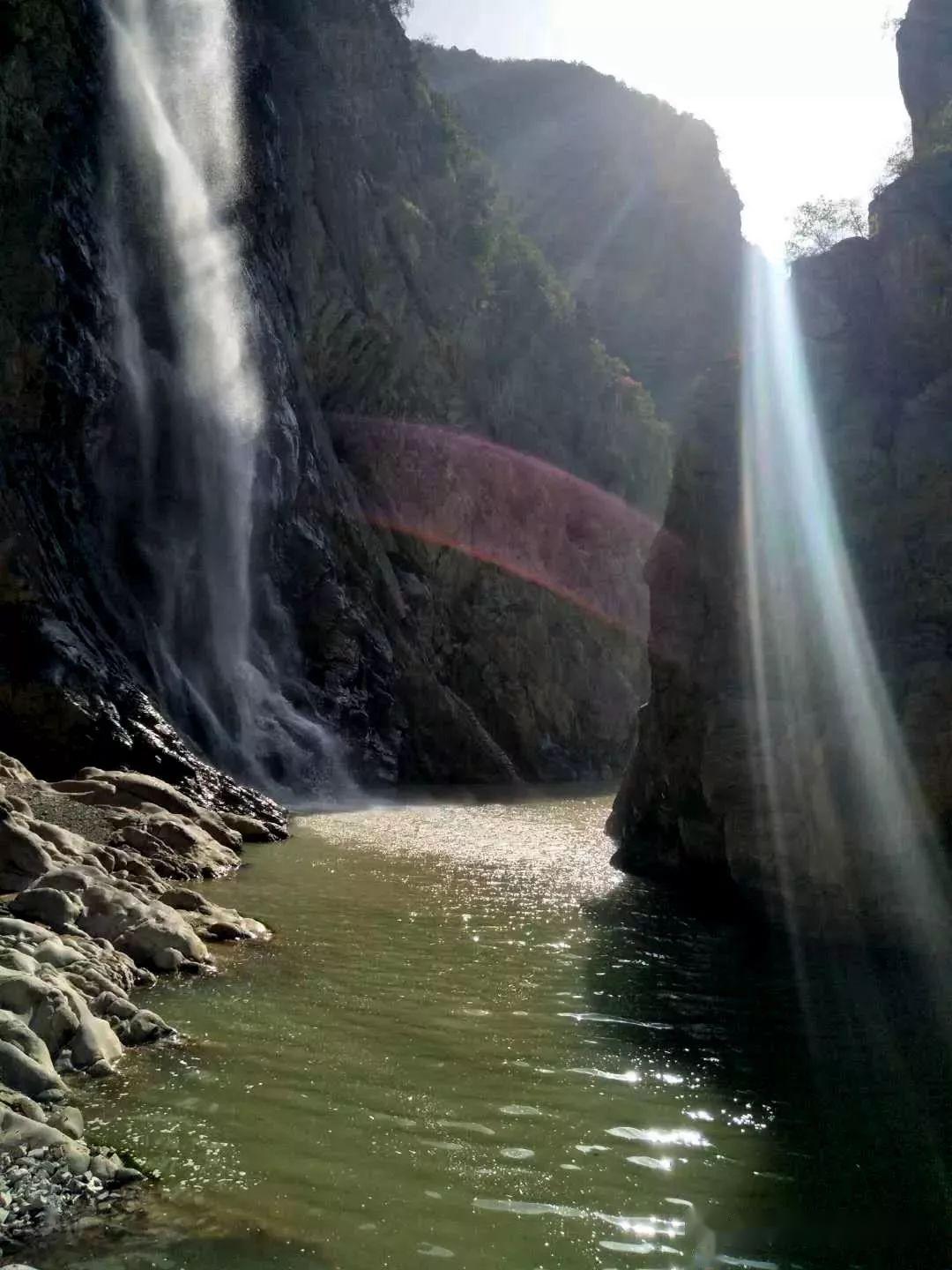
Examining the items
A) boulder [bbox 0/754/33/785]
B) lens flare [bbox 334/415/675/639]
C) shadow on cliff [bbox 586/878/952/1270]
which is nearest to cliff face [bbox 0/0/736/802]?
lens flare [bbox 334/415/675/639]

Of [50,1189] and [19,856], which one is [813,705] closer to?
[19,856]

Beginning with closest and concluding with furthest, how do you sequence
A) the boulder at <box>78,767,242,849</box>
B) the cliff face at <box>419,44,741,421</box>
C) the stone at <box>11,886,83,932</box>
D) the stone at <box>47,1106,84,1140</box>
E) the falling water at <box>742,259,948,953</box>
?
the stone at <box>47,1106,84,1140</box> < the stone at <box>11,886,83,932</box> < the falling water at <box>742,259,948,953</box> < the boulder at <box>78,767,242,849</box> < the cliff face at <box>419,44,741,421</box>

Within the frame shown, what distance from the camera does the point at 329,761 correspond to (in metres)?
30.7

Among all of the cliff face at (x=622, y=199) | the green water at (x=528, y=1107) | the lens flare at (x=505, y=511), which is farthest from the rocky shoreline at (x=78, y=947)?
the cliff face at (x=622, y=199)

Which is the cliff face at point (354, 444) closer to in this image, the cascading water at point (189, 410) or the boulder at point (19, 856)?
the cascading water at point (189, 410)

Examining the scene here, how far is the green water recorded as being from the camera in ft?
15.8

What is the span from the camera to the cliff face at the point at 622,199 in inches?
4094

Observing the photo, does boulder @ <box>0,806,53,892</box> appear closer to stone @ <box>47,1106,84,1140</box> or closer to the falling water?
stone @ <box>47,1106,84,1140</box>

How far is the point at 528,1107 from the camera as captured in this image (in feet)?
20.7

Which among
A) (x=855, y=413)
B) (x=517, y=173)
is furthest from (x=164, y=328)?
(x=517, y=173)

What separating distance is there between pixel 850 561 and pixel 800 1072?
783 cm

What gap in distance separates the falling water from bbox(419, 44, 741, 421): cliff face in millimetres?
84649

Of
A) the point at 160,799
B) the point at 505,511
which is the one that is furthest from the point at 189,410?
the point at 505,511

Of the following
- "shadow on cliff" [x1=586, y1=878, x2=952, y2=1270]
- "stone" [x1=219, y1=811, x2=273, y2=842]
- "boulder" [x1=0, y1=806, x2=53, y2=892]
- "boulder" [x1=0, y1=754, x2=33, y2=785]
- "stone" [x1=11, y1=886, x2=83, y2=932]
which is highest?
"boulder" [x1=0, y1=754, x2=33, y2=785]
